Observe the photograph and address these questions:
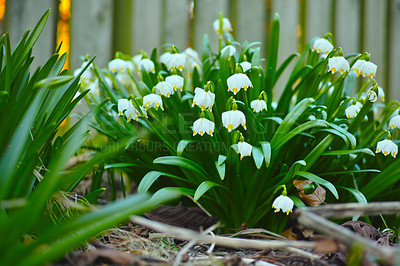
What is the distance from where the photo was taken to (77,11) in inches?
101

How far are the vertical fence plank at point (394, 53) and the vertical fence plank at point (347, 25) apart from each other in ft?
1.07

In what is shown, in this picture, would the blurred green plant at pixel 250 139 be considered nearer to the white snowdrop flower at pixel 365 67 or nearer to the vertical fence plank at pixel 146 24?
the white snowdrop flower at pixel 365 67

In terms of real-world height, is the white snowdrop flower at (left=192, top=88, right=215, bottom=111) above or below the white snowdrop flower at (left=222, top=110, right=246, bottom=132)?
above

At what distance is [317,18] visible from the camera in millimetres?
2953

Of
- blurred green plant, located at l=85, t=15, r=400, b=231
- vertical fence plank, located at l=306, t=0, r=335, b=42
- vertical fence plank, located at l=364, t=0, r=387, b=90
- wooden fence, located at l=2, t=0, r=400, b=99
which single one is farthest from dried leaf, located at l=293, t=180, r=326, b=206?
vertical fence plank, located at l=364, t=0, r=387, b=90

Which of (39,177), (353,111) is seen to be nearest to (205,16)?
(353,111)

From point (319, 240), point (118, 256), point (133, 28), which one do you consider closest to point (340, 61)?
point (319, 240)

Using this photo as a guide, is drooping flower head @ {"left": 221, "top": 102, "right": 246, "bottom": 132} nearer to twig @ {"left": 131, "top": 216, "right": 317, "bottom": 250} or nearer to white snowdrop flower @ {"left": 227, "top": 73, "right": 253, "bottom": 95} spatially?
white snowdrop flower @ {"left": 227, "top": 73, "right": 253, "bottom": 95}

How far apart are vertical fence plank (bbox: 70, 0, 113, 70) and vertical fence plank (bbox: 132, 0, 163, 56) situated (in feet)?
0.59

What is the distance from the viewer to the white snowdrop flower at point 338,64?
4.79 ft

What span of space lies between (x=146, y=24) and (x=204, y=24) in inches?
16.9

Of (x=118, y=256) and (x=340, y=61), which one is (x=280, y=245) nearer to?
(x=118, y=256)

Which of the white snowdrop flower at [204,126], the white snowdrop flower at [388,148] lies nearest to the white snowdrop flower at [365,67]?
the white snowdrop flower at [388,148]

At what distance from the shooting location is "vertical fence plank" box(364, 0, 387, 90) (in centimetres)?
308
